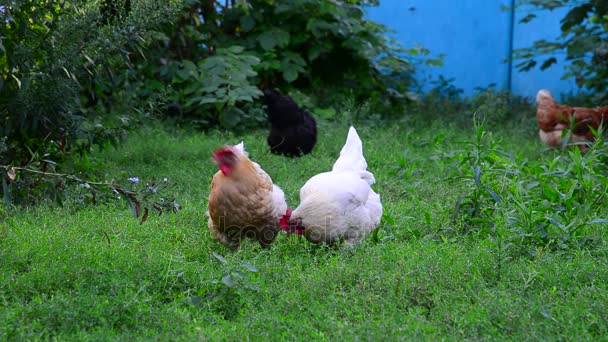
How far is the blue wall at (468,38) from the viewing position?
36.1 ft

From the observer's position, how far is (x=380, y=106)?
10.2 metres

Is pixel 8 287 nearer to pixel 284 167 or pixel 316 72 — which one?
pixel 284 167

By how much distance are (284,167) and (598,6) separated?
16.6ft

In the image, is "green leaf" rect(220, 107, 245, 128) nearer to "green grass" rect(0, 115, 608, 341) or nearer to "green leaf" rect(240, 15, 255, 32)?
"green leaf" rect(240, 15, 255, 32)

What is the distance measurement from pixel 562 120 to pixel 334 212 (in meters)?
4.62

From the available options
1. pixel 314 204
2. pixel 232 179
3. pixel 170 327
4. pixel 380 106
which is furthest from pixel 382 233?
pixel 380 106

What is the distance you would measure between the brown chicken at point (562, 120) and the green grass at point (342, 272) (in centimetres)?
234

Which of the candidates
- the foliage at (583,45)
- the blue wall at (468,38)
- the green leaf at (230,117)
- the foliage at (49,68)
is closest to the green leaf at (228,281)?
the foliage at (49,68)

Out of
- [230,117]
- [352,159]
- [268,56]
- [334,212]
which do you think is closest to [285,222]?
[334,212]

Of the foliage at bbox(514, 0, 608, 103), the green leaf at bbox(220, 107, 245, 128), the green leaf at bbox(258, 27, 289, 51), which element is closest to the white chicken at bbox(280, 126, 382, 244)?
the green leaf at bbox(220, 107, 245, 128)

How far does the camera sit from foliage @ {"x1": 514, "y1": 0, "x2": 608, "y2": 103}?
923 centimetres

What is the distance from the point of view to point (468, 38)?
11.1 metres

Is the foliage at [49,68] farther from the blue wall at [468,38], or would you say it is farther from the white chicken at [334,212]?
the blue wall at [468,38]

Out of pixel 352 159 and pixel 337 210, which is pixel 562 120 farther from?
pixel 337 210
